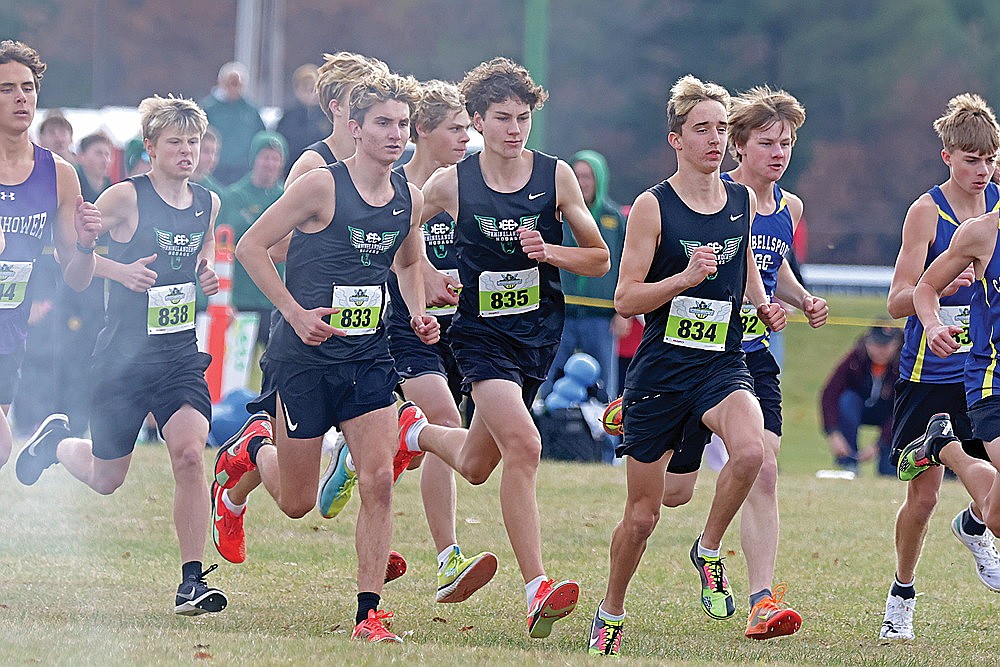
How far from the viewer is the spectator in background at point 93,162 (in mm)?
11844

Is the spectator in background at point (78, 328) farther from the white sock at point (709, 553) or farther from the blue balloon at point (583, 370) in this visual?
the white sock at point (709, 553)

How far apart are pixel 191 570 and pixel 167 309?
1.12 meters

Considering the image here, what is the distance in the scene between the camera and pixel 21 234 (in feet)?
22.1

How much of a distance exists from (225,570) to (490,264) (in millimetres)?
2367

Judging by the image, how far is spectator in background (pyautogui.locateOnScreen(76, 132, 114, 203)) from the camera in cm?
1184

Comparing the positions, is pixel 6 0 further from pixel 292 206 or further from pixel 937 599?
pixel 937 599

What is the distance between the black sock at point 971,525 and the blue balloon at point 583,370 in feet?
17.9

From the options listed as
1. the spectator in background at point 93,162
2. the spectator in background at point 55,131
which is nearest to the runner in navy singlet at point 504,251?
the spectator in background at point 55,131

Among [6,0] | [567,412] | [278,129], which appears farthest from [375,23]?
[6,0]

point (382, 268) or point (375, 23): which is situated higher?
point (375, 23)

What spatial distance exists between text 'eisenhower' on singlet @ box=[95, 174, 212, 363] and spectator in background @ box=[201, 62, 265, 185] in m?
7.79

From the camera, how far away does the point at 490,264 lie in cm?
656

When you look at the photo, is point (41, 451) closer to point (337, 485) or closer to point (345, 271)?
point (337, 485)

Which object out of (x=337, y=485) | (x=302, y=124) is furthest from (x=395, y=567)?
(x=302, y=124)
